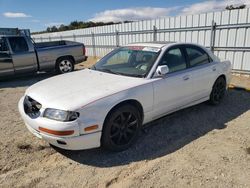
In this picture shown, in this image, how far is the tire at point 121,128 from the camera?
3.16m

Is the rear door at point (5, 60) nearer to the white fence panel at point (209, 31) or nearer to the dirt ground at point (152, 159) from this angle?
the dirt ground at point (152, 159)

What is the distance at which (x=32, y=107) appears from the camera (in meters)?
3.31

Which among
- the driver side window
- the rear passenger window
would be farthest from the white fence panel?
the driver side window

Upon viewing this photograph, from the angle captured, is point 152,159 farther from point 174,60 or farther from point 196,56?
point 196,56

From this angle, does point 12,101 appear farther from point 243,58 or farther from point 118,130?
point 243,58

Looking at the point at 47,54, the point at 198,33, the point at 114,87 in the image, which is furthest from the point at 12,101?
the point at 198,33

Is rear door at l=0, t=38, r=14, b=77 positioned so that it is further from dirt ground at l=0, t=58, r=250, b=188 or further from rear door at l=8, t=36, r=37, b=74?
dirt ground at l=0, t=58, r=250, b=188

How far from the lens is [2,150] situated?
11.6 feet

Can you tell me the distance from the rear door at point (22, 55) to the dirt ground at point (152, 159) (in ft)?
15.7

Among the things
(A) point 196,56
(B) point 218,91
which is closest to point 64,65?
(A) point 196,56

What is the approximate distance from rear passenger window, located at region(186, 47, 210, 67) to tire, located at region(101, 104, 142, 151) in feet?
5.80

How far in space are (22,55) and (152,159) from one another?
24.3ft

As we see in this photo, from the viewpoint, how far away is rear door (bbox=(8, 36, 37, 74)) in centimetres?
859

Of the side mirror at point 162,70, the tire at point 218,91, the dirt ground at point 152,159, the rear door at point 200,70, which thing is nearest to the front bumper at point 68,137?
the dirt ground at point 152,159
